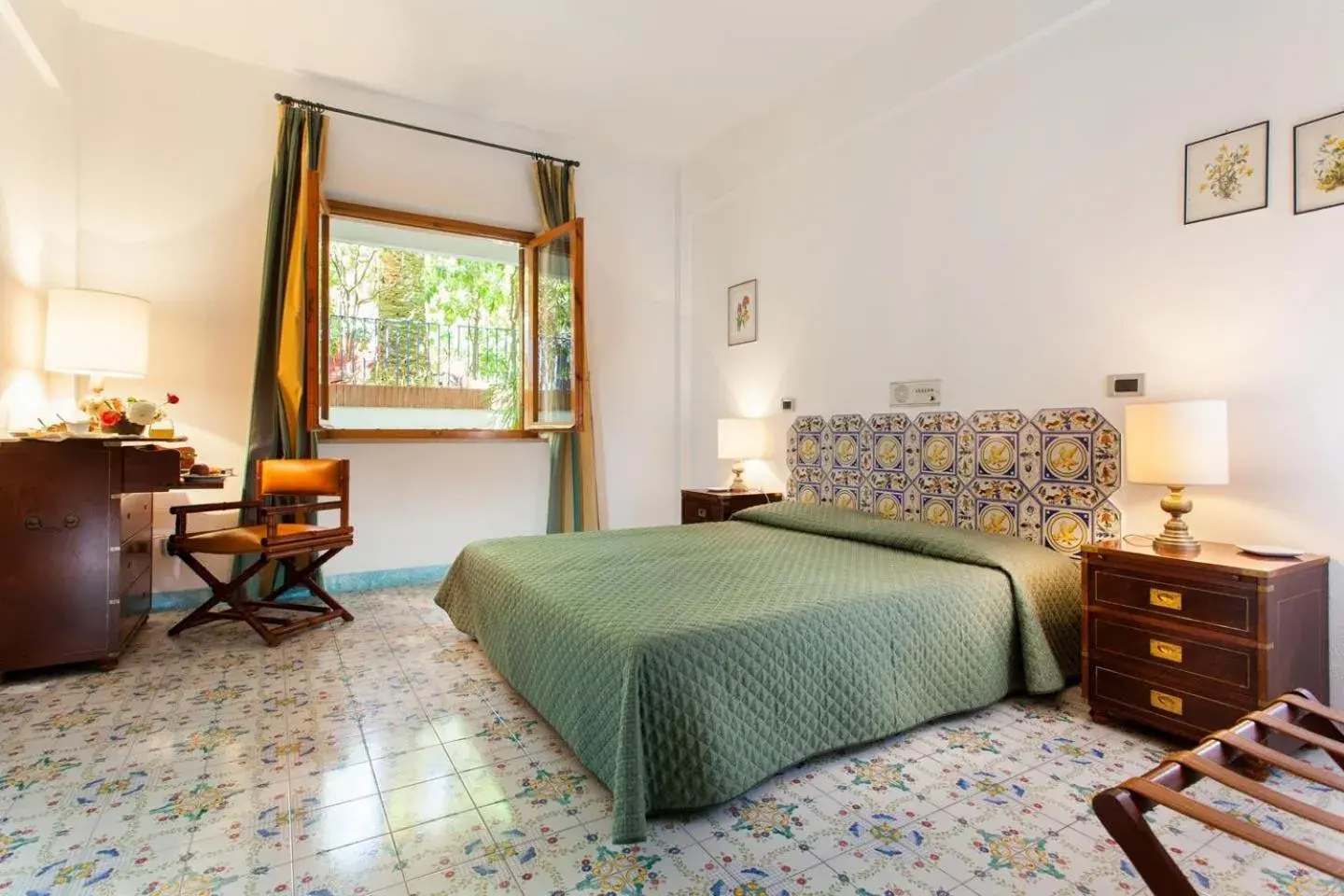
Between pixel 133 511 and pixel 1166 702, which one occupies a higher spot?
pixel 133 511

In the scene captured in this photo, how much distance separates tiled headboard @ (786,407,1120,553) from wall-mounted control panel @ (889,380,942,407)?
7 centimetres

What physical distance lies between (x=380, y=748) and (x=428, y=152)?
3.64m

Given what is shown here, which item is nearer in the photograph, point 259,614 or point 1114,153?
point 1114,153

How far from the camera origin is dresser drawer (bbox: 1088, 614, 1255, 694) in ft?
6.10

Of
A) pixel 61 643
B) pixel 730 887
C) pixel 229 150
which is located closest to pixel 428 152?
pixel 229 150

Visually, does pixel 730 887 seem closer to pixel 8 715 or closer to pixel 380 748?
pixel 380 748

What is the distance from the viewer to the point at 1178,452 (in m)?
2.02

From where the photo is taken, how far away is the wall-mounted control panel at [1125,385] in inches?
97.3

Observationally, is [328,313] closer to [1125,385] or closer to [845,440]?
[845,440]

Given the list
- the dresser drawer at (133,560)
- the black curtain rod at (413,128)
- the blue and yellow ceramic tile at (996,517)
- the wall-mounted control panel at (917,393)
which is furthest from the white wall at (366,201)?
the blue and yellow ceramic tile at (996,517)

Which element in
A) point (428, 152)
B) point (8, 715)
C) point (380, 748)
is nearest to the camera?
point (380, 748)

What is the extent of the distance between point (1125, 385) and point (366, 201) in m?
4.16

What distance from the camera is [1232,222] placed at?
7.36ft

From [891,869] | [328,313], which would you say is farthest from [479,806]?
[328,313]
